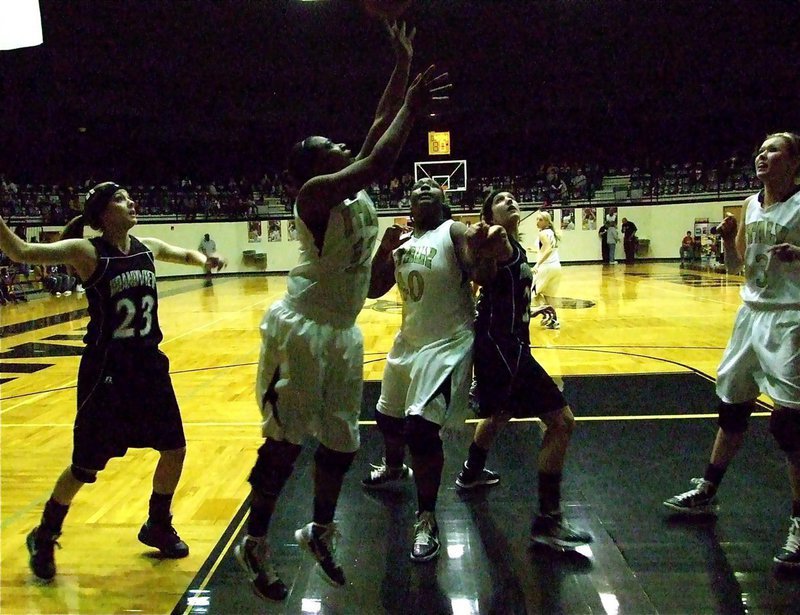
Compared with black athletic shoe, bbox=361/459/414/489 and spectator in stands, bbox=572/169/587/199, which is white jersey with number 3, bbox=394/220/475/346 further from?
spectator in stands, bbox=572/169/587/199

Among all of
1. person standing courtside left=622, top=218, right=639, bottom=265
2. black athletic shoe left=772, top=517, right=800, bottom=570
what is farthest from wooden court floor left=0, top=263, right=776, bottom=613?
person standing courtside left=622, top=218, right=639, bottom=265

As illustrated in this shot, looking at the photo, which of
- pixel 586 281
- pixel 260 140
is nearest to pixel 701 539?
pixel 586 281

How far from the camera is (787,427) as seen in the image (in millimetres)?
2990

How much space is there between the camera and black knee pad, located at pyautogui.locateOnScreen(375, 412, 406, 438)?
12.3 ft

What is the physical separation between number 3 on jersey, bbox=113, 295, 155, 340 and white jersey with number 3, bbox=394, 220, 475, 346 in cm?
123

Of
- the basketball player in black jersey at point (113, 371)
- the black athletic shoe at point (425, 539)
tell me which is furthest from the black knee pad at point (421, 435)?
the basketball player in black jersey at point (113, 371)

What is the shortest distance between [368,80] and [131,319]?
20.1 metres

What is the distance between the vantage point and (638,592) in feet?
8.93

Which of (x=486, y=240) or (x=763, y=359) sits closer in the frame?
(x=486, y=240)

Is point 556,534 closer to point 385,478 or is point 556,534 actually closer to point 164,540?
point 385,478

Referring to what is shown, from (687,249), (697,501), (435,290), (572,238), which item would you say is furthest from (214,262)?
(687,249)

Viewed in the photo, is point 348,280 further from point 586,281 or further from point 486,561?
point 586,281

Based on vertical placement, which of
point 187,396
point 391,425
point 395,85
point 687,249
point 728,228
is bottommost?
point 687,249

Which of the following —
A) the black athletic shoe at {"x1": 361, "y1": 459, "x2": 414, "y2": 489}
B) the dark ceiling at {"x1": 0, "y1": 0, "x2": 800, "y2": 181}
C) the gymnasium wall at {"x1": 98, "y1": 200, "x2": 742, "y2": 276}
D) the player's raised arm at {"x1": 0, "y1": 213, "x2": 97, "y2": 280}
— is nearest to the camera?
the player's raised arm at {"x1": 0, "y1": 213, "x2": 97, "y2": 280}
